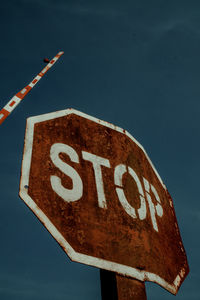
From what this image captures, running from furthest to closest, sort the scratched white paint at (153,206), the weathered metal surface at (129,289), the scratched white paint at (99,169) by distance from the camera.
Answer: the scratched white paint at (153,206)
the scratched white paint at (99,169)
the weathered metal surface at (129,289)

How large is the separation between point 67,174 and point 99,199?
0.25 meters

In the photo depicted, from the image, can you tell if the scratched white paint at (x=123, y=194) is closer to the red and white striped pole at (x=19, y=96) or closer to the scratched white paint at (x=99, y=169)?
the scratched white paint at (x=99, y=169)

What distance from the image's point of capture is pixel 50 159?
5.63ft

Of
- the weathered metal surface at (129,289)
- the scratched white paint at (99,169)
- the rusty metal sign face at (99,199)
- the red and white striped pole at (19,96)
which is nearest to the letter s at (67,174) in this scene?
the rusty metal sign face at (99,199)

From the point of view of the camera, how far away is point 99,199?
1.74 m

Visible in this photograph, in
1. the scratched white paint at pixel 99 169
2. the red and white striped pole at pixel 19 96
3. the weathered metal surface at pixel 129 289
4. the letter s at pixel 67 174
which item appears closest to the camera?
the weathered metal surface at pixel 129 289

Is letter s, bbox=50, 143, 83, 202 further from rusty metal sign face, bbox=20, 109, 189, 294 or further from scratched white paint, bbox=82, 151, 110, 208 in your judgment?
scratched white paint, bbox=82, 151, 110, 208

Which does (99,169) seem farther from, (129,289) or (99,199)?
(129,289)

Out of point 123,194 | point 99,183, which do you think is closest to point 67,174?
point 99,183

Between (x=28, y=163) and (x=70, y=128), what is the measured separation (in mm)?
502

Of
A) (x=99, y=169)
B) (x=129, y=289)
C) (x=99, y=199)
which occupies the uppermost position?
(x=99, y=169)

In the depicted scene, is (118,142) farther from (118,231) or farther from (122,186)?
(118,231)

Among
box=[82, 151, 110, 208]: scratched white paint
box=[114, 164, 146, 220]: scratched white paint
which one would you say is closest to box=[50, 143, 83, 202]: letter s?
box=[82, 151, 110, 208]: scratched white paint

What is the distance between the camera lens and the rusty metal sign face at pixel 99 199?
59.5 inches
